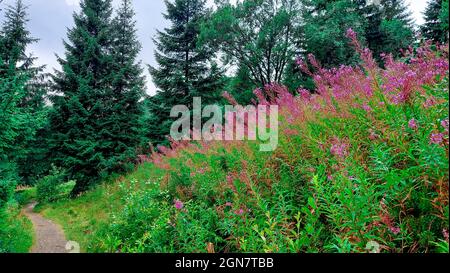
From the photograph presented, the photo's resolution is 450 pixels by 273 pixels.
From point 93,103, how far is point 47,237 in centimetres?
832

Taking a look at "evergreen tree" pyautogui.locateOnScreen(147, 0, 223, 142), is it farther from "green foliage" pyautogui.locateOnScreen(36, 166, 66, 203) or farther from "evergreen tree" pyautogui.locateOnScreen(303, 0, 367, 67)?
"evergreen tree" pyautogui.locateOnScreen(303, 0, 367, 67)

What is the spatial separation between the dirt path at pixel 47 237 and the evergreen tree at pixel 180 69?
6.43 meters

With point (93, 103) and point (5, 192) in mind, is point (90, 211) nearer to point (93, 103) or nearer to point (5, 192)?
point (5, 192)

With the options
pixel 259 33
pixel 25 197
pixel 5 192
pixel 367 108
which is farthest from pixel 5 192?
pixel 259 33

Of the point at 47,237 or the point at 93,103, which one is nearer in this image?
the point at 47,237

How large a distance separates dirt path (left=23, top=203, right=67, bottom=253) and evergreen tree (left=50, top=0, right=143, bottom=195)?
11.3 ft

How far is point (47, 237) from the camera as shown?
7938 mm

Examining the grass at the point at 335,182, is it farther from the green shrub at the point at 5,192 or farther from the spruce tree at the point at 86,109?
the spruce tree at the point at 86,109

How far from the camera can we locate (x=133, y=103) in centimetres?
1567

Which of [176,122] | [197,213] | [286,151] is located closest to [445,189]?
[286,151]

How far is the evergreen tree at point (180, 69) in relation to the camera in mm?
15041

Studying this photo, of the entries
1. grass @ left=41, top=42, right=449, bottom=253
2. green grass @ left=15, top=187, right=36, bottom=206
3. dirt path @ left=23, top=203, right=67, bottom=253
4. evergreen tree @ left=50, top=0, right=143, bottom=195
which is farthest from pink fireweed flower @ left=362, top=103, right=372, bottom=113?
green grass @ left=15, top=187, right=36, bottom=206

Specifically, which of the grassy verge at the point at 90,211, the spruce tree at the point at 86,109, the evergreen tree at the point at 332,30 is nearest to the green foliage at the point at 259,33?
the evergreen tree at the point at 332,30
